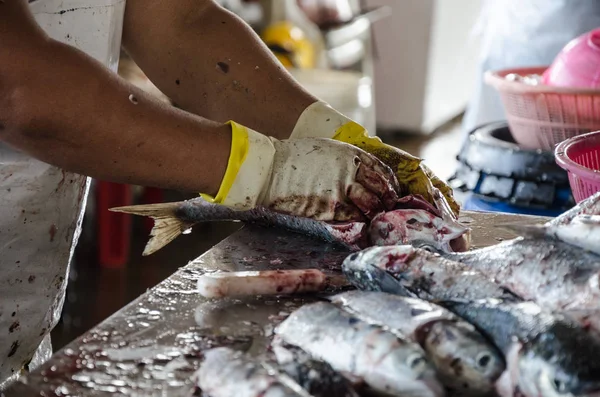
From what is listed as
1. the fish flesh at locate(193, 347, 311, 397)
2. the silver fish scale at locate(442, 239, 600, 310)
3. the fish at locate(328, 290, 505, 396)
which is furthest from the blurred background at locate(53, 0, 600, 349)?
the fish flesh at locate(193, 347, 311, 397)

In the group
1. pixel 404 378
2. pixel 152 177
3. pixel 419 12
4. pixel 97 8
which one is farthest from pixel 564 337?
pixel 419 12

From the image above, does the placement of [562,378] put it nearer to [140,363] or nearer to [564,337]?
[564,337]

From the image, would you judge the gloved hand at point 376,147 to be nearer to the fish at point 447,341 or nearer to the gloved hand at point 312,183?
the gloved hand at point 312,183

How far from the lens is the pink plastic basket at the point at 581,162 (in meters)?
1.79

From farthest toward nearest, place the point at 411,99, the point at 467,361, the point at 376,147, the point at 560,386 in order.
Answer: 1. the point at 411,99
2. the point at 376,147
3. the point at 467,361
4. the point at 560,386

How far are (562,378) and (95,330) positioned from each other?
78 cm

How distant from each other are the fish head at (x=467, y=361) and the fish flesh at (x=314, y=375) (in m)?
0.14

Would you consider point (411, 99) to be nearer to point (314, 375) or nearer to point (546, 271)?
point (546, 271)

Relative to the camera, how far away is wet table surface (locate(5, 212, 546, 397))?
120 centimetres

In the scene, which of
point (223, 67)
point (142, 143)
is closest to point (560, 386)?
point (142, 143)

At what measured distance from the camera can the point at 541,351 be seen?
3.56ft

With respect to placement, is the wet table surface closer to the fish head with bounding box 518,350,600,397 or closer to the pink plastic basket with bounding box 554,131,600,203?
the fish head with bounding box 518,350,600,397

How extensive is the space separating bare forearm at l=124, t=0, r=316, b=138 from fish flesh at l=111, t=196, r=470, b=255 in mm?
311

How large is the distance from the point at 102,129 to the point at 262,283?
0.46m
